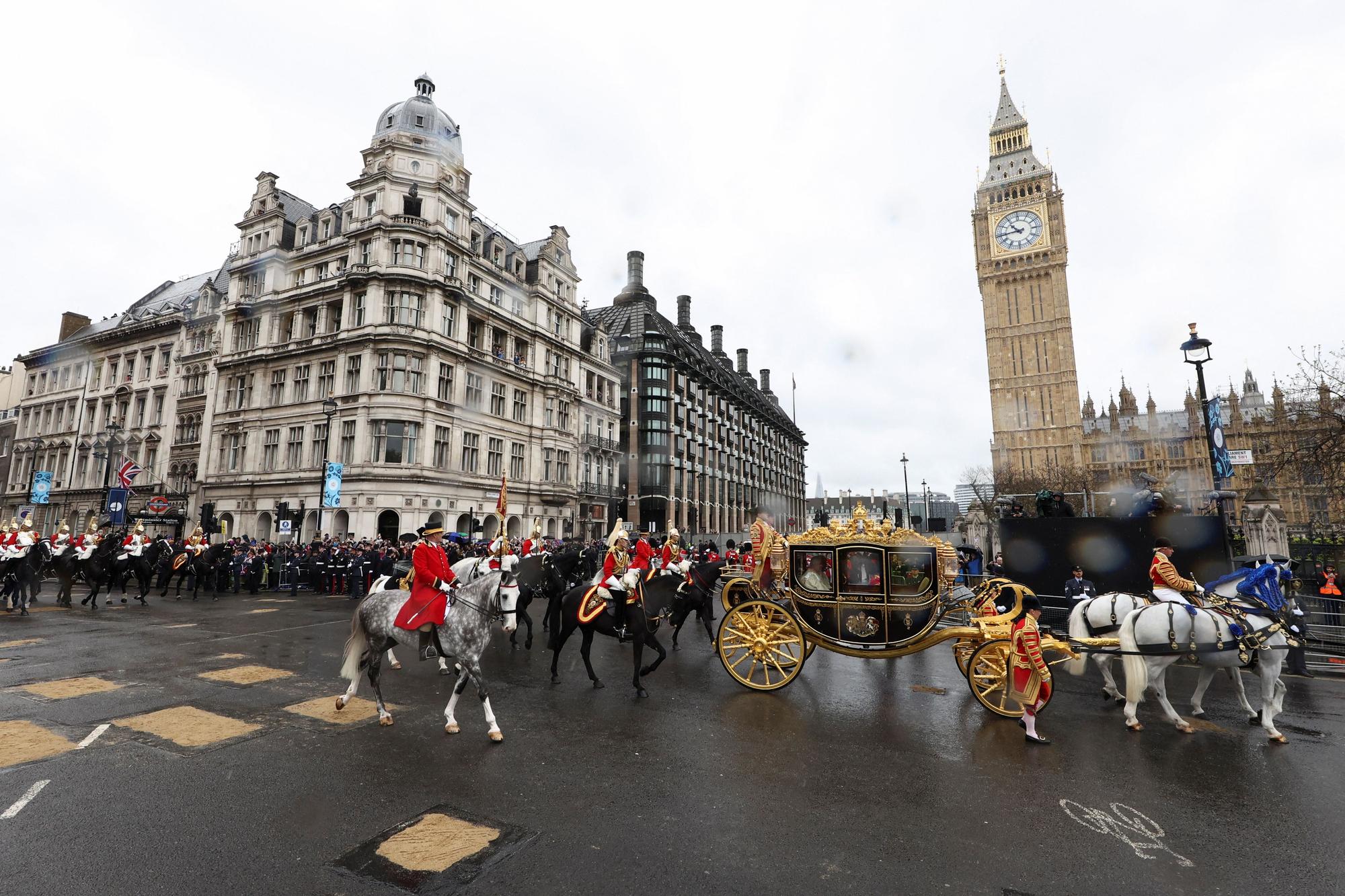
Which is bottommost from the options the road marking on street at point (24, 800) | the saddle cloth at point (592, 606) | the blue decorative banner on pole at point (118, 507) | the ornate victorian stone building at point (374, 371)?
the road marking on street at point (24, 800)

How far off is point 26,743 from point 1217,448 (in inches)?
807

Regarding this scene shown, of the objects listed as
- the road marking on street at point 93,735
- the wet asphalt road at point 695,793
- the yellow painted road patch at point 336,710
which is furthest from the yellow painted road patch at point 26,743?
the yellow painted road patch at point 336,710

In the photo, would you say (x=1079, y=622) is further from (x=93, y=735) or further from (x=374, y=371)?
(x=374, y=371)

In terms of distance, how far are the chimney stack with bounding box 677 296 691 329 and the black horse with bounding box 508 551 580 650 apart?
63.4m

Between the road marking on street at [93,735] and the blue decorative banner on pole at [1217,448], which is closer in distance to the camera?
the road marking on street at [93,735]

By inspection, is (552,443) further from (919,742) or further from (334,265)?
(919,742)

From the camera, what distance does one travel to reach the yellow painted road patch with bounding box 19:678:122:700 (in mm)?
7883

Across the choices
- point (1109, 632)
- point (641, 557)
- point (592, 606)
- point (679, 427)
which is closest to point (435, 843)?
point (592, 606)

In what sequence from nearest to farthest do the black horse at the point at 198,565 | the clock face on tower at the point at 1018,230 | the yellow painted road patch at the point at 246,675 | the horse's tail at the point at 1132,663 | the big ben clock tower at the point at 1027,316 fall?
the horse's tail at the point at 1132,663
the yellow painted road patch at the point at 246,675
the black horse at the point at 198,565
the big ben clock tower at the point at 1027,316
the clock face on tower at the point at 1018,230

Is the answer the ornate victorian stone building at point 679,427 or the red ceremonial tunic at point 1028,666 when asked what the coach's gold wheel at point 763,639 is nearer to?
the red ceremonial tunic at point 1028,666

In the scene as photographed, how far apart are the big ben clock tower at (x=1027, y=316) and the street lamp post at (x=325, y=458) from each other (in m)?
91.8

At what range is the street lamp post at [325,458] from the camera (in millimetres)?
26141

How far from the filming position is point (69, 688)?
8211 mm

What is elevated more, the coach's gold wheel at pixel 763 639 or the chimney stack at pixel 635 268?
the chimney stack at pixel 635 268
